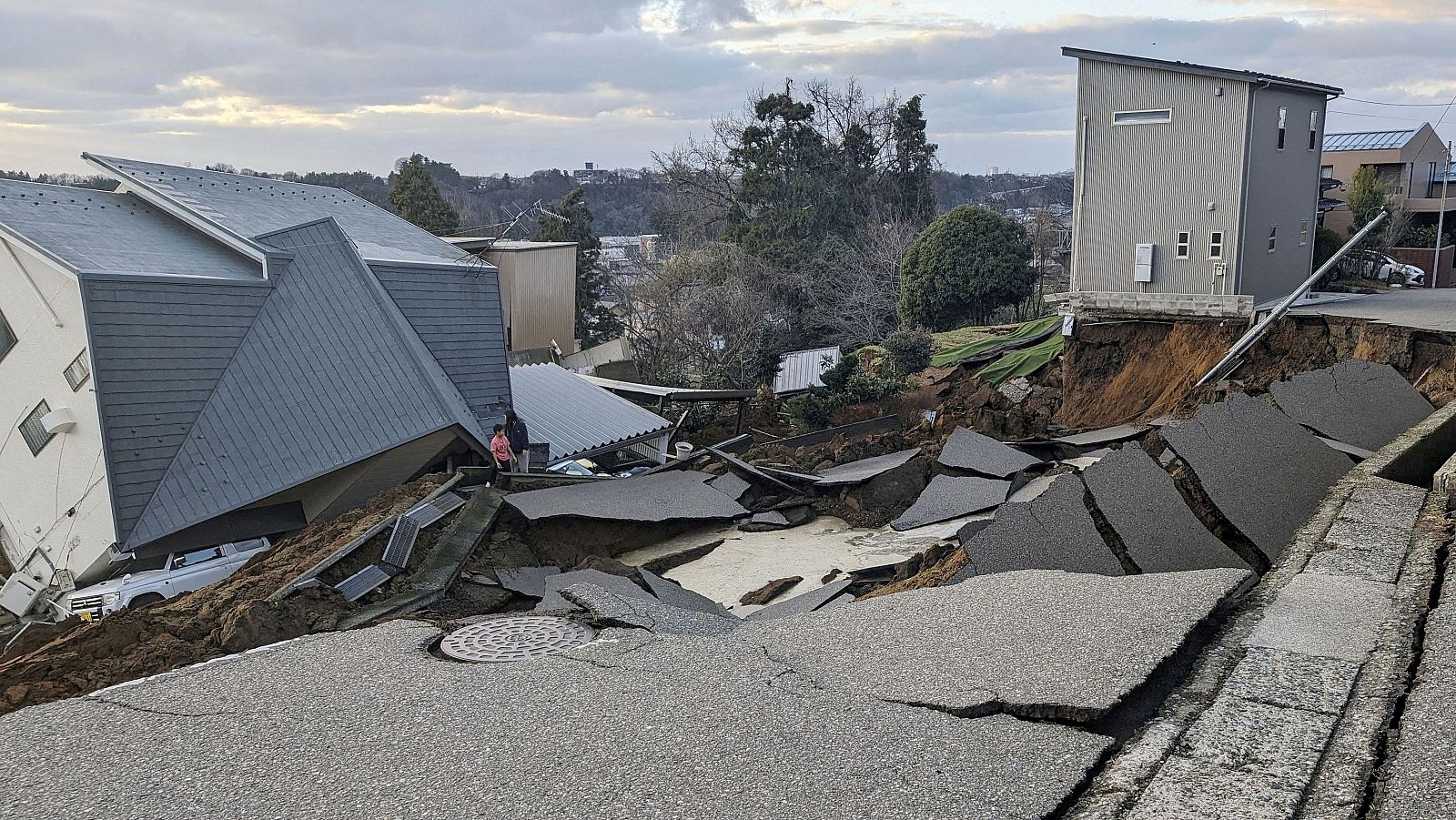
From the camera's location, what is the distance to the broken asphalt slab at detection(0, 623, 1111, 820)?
4027mm

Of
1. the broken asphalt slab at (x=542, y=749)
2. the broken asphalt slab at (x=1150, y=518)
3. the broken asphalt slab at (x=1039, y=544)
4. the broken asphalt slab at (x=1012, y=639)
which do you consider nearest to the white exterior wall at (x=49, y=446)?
the broken asphalt slab at (x=542, y=749)

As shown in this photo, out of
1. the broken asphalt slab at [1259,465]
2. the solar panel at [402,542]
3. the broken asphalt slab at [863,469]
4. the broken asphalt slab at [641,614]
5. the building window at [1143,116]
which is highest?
the building window at [1143,116]

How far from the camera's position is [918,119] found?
5112 cm

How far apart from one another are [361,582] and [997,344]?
2272 cm

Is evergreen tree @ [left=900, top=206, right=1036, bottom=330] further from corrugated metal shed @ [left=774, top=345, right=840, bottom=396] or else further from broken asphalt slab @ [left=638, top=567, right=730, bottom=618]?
broken asphalt slab @ [left=638, top=567, right=730, bottom=618]

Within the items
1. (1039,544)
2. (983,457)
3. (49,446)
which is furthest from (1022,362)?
(49,446)

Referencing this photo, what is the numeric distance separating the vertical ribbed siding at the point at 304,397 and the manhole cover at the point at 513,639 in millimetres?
8762

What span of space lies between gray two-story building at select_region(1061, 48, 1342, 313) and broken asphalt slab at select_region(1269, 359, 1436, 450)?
8419 mm

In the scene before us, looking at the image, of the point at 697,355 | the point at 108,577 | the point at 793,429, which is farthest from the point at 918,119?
the point at 108,577

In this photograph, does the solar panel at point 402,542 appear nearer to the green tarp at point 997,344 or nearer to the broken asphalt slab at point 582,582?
the broken asphalt slab at point 582,582

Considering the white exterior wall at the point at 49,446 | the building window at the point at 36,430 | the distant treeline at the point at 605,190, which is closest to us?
the white exterior wall at the point at 49,446

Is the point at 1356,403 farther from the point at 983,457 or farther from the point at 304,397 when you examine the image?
the point at 304,397

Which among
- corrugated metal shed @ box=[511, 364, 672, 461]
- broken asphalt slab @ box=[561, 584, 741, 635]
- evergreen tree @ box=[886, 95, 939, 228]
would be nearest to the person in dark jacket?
corrugated metal shed @ box=[511, 364, 672, 461]

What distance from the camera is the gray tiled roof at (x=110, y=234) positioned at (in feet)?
49.3
